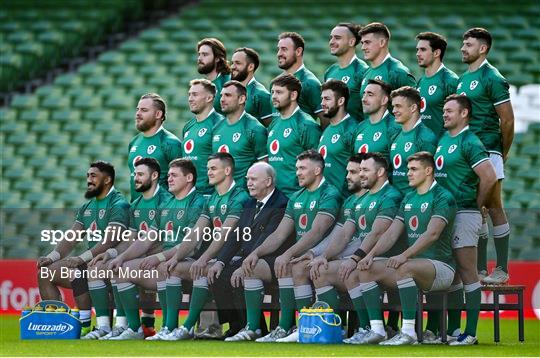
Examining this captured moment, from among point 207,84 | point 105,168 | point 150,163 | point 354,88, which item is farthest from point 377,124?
point 105,168

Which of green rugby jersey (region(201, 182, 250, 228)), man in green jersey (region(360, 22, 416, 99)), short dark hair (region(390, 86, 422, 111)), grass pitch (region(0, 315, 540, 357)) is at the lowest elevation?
grass pitch (region(0, 315, 540, 357))

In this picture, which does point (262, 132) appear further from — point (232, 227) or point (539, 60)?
point (539, 60)

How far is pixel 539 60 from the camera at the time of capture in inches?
666

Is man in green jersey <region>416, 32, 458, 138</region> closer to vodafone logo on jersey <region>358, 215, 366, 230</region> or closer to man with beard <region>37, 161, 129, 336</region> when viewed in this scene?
vodafone logo on jersey <region>358, 215, 366, 230</region>

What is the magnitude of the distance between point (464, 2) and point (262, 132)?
9.42m

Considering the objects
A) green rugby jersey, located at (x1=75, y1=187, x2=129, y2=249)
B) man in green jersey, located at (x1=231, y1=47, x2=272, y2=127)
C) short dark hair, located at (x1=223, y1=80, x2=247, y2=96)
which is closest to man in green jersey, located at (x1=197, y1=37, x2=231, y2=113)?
man in green jersey, located at (x1=231, y1=47, x2=272, y2=127)

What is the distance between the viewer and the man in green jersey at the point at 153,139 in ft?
32.4

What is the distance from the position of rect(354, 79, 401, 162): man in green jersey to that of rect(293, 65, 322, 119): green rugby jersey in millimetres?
640

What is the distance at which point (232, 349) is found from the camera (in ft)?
27.9

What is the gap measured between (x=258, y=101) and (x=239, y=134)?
51 cm

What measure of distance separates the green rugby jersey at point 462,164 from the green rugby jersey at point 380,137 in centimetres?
41

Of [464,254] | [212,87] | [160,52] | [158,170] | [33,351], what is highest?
[160,52]

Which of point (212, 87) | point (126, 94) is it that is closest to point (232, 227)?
point (212, 87)

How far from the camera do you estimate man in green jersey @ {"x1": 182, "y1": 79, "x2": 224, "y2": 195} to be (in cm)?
983
